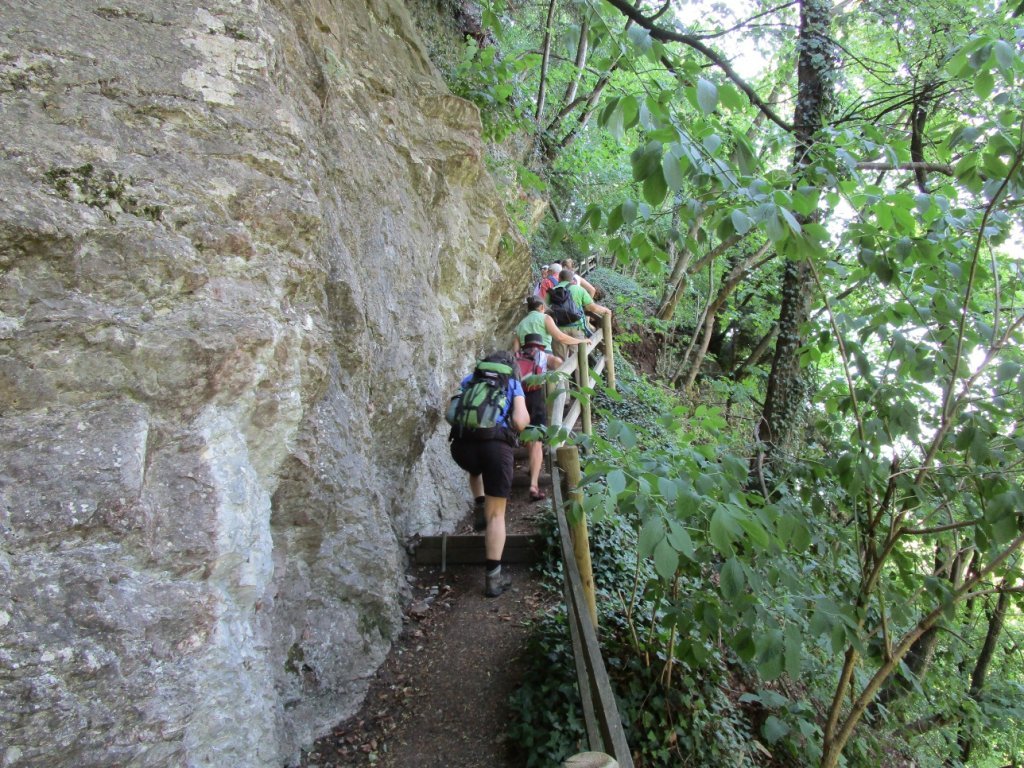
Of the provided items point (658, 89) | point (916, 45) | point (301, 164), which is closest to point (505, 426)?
point (301, 164)

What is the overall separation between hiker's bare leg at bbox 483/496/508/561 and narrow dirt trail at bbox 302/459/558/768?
0.39m

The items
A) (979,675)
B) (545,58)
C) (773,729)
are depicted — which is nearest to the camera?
(773,729)

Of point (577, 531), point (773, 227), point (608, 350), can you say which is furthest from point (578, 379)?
point (773, 227)

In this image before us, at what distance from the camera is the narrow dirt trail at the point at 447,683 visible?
331 cm

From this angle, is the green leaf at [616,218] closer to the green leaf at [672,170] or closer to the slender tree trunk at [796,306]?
the green leaf at [672,170]

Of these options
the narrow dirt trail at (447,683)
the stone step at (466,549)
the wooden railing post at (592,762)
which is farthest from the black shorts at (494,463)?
the wooden railing post at (592,762)

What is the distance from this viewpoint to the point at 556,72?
13.5m

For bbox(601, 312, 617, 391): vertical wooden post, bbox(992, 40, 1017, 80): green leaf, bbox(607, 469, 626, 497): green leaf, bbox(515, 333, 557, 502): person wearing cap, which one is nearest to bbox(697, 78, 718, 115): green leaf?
bbox(992, 40, 1017, 80): green leaf

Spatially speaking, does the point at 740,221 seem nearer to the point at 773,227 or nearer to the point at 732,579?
the point at 773,227

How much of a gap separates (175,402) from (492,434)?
2477 millimetres

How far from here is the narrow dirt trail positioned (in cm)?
331

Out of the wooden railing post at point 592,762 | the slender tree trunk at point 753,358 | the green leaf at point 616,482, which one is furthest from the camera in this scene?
the slender tree trunk at point 753,358

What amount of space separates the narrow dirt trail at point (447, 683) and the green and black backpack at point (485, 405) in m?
1.30

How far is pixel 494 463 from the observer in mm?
4547
